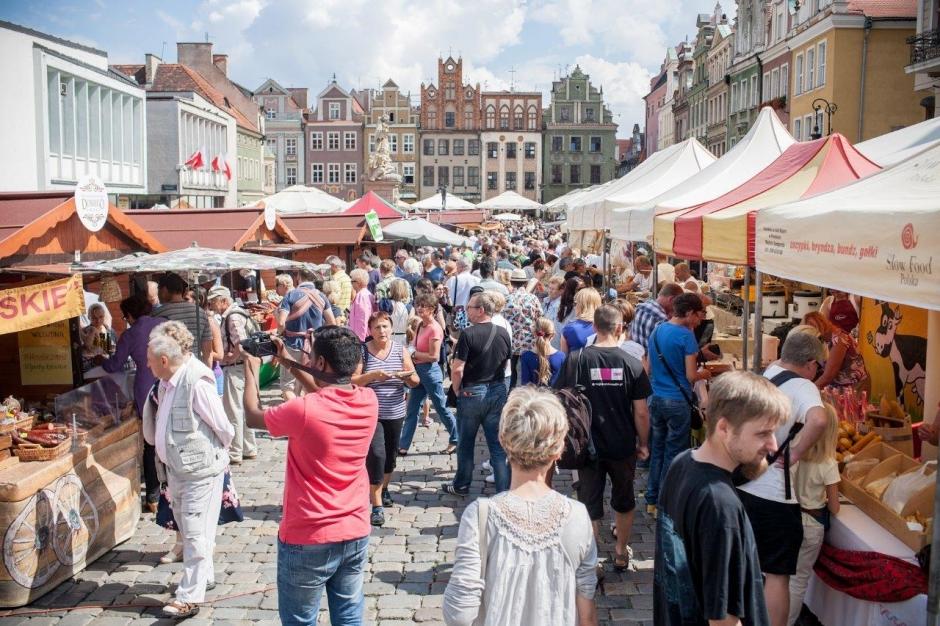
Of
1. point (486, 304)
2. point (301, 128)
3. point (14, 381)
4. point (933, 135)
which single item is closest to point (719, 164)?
point (933, 135)

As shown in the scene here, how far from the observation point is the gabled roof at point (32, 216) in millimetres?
6535

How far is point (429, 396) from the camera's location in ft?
28.4

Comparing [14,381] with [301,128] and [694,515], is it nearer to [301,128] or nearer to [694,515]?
[694,515]

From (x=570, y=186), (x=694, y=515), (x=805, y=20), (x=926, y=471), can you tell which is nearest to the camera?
(x=694, y=515)

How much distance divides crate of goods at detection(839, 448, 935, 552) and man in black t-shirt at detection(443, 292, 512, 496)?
8.63 ft

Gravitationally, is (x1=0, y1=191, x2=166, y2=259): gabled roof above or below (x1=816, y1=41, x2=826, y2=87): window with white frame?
below

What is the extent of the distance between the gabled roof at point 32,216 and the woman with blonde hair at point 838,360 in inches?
239

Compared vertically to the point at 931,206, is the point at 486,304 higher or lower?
lower

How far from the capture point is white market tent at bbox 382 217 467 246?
18.2 meters

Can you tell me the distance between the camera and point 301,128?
7938 cm

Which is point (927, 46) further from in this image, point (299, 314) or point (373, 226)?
point (299, 314)

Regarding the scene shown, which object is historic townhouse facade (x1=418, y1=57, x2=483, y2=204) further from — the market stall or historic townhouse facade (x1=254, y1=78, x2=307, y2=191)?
the market stall

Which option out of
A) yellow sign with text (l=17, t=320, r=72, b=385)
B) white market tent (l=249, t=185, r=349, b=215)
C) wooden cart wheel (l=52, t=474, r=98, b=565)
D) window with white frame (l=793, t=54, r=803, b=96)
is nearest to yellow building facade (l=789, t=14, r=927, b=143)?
window with white frame (l=793, t=54, r=803, b=96)

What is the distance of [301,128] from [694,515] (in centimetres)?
8011
